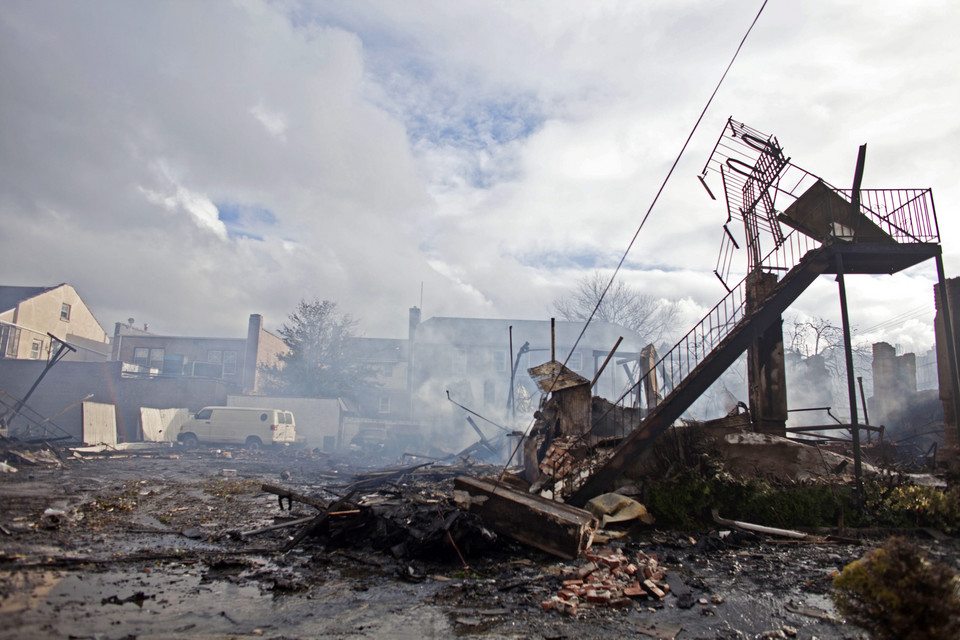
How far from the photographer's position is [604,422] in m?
12.4

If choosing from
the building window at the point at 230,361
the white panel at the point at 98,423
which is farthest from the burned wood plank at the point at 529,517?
the building window at the point at 230,361

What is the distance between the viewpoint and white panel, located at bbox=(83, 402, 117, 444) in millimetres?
21094

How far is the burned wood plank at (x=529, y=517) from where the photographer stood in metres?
6.76

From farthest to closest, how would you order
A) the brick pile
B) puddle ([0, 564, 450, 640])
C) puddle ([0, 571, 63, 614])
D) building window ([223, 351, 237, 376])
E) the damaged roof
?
building window ([223, 351, 237, 376]) → the damaged roof → the brick pile → puddle ([0, 571, 63, 614]) → puddle ([0, 564, 450, 640])

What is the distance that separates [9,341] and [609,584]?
4090 centimetres

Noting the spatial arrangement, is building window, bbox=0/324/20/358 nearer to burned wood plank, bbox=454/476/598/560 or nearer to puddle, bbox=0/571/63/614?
puddle, bbox=0/571/63/614

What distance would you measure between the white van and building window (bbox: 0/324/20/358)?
1639 cm

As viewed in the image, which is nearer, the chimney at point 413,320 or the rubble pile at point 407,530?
the rubble pile at point 407,530

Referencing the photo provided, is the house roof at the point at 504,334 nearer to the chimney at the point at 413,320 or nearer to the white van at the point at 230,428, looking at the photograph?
the chimney at the point at 413,320

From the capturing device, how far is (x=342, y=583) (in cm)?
586

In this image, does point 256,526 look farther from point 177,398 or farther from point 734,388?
point 734,388

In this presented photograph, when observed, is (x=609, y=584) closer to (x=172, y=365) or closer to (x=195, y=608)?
(x=195, y=608)

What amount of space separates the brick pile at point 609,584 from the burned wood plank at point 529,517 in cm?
38

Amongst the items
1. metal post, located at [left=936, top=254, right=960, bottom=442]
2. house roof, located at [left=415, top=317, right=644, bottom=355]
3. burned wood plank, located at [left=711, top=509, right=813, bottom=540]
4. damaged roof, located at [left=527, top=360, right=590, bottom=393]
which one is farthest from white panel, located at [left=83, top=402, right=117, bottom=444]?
metal post, located at [left=936, top=254, right=960, bottom=442]
